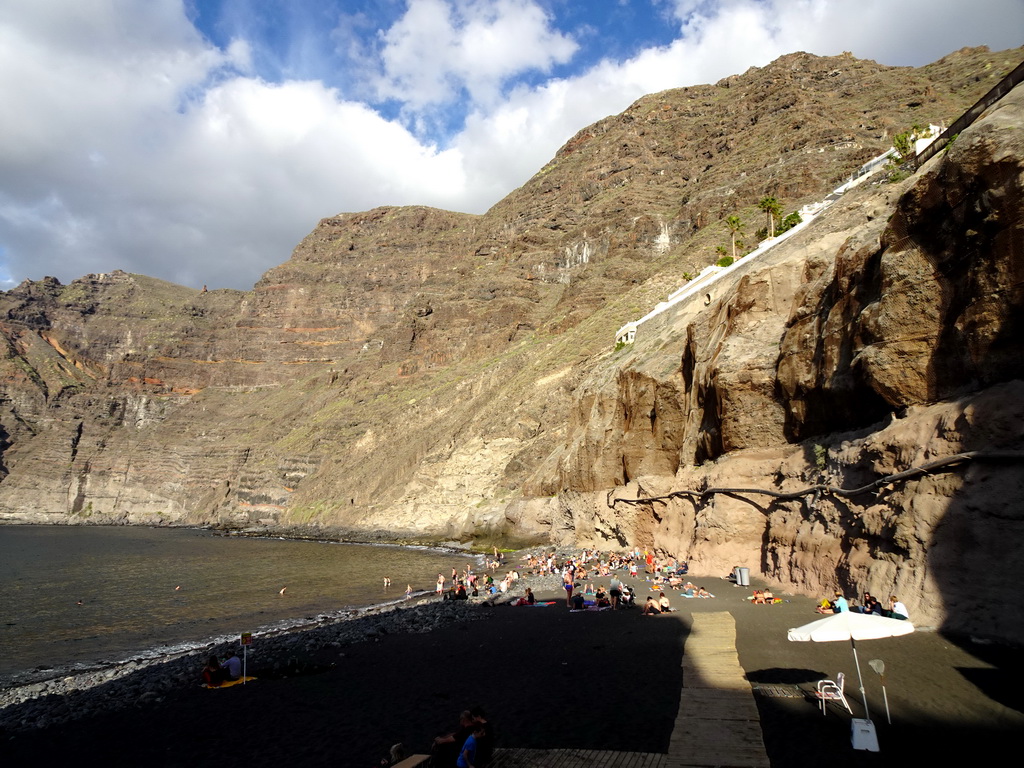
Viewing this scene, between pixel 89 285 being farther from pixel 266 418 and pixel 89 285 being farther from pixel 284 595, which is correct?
pixel 284 595

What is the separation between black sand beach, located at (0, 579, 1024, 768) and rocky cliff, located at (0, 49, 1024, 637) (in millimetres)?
2304

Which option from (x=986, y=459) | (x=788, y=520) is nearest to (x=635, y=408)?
(x=788, y=520)

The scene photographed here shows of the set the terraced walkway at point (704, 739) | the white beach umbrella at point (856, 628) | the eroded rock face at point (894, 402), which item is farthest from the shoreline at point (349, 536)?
the white beach umbrella at point (856, 628)

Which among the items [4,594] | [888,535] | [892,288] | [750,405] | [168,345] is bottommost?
[4,594]

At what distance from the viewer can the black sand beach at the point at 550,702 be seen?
27.7 ft

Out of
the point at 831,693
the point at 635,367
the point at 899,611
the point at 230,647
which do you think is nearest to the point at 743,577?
the point at 899,611

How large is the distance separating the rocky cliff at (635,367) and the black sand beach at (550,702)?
230 cm

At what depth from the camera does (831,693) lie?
938cm

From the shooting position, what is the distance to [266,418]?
130625mm

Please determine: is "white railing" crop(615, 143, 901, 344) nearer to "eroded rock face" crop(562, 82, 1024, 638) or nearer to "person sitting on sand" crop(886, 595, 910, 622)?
"eroded rock face" crop(562, 82, 1024, 638)

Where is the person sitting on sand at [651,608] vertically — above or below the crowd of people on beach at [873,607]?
below

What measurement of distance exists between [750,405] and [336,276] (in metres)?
174

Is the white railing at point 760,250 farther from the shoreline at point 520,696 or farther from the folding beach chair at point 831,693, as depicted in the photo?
the folding beach chair at point 831,693

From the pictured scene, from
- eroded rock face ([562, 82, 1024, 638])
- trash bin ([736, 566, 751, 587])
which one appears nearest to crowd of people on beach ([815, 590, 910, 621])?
eroded rock face ([562, 82, 1024, 638])
